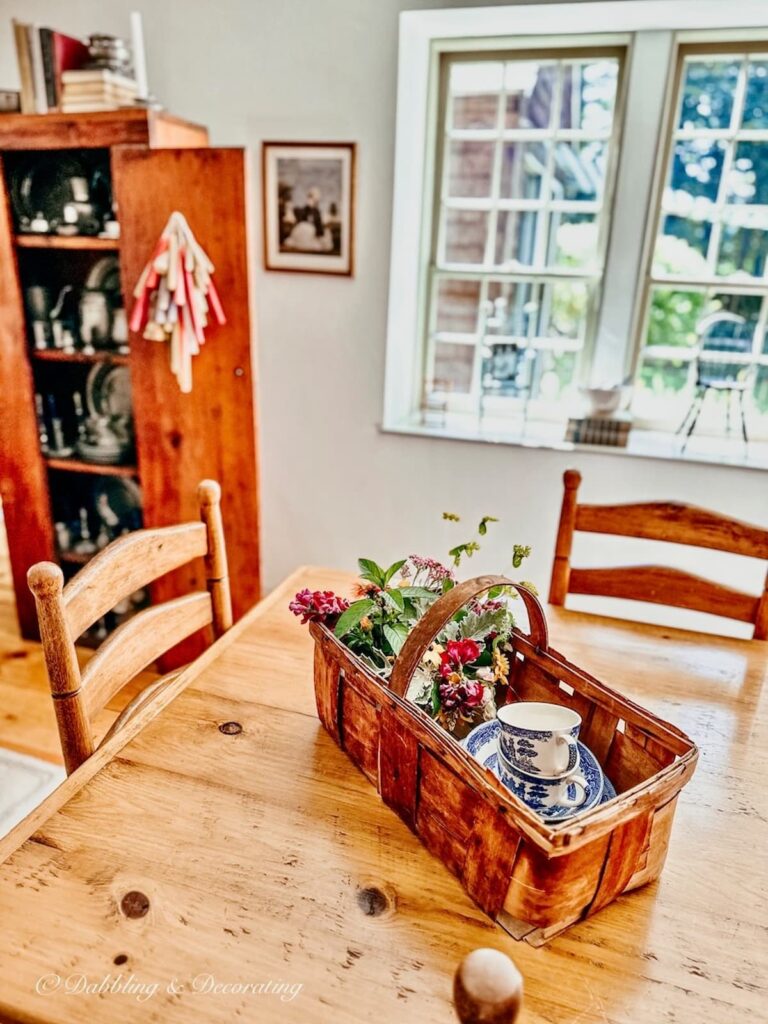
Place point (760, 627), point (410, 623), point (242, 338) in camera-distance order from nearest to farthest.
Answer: point (410, 623) → point (760, 627) → point (242, 338)

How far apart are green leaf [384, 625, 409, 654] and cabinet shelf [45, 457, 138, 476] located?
181 cm

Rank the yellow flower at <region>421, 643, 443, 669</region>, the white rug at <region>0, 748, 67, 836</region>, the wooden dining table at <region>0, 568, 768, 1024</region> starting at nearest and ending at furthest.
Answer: the wooden dining table at <region>0, 568, 768, 1024</region>
the yellow flower at <region>421, 643, 443, 669</region>
the white rug at <region>0, 748, 67, 836</region>

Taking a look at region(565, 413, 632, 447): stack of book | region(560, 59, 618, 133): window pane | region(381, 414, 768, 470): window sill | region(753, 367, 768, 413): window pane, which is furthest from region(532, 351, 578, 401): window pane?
region(560, 59, 618, 133): window pane

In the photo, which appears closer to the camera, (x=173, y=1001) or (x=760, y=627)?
(x=173, y=1001)

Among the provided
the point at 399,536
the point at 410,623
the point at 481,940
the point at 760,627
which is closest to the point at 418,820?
the point at 481,940

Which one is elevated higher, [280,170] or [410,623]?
[280,170]

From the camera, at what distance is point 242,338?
2154 millimetres

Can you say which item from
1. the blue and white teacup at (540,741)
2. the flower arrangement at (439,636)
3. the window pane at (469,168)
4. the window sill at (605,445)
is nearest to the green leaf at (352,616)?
the flower arrangement at (439,636)

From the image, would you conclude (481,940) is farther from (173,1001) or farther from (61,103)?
(61,103)

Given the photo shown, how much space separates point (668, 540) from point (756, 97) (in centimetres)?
166

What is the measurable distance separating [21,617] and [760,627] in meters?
2.50

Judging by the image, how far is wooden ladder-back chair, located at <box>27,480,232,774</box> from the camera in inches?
37.7

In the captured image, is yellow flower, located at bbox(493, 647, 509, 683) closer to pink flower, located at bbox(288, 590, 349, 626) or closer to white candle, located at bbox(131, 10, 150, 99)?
pink flower, located at bbox(288, 590, 349, 626)

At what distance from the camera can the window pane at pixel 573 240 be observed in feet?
8.04
